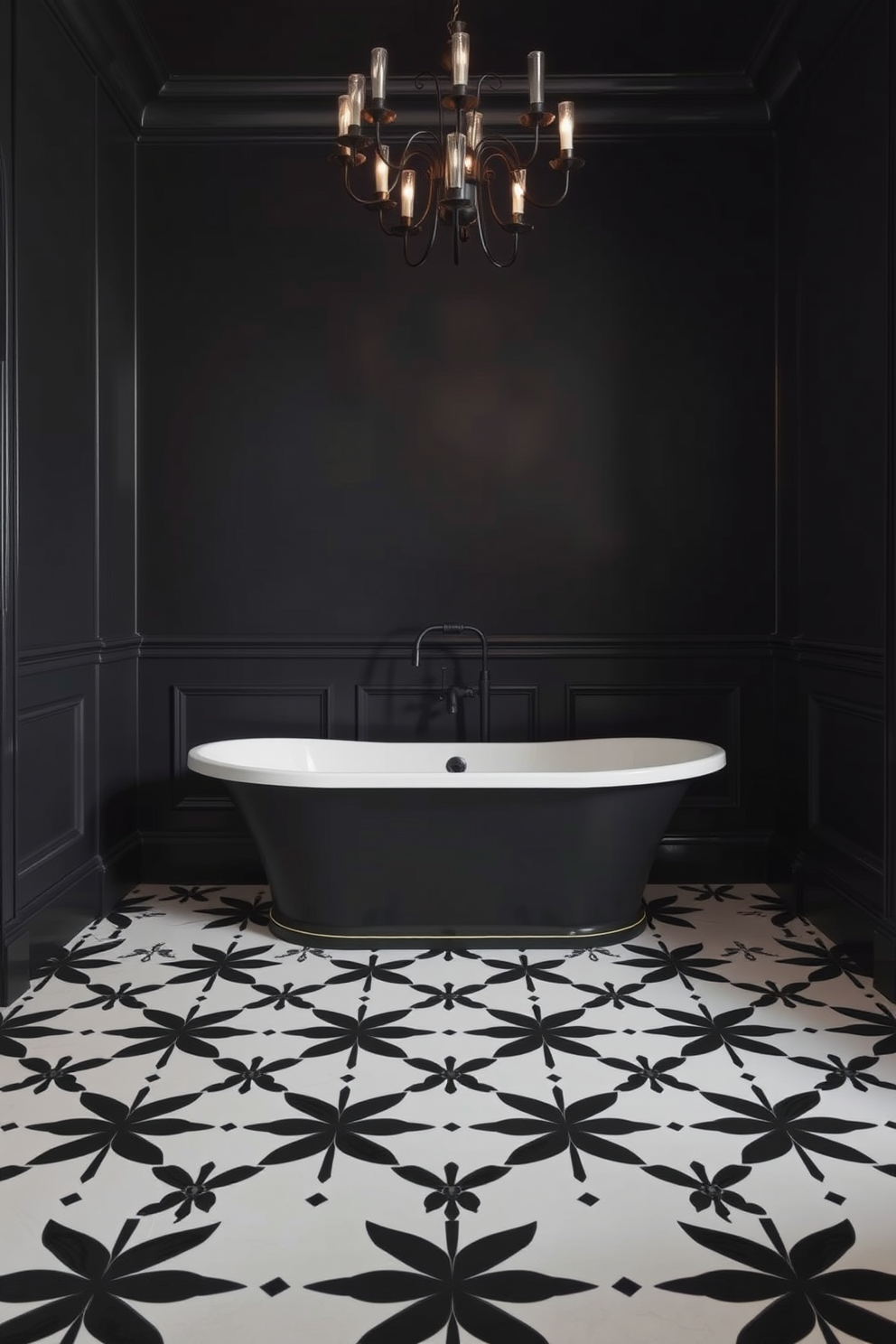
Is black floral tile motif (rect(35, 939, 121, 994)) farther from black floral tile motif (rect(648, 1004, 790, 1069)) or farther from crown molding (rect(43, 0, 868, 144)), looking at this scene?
crown molding (rect(43, 0, 868, 144))

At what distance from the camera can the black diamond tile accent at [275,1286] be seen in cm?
143

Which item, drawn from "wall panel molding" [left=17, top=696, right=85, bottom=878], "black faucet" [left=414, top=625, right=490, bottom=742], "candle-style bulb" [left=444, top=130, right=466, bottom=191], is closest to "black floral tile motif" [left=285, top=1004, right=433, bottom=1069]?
"wall panel molding" [left=17, top=696, right=85, bottom=878]

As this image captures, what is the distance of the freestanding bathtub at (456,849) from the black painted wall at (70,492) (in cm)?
47

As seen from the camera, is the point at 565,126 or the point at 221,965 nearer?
the point at 565,126

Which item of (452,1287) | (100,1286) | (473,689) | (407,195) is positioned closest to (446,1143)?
(452,1287)

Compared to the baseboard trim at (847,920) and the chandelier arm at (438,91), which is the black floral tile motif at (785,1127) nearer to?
the baseboard trim at (847,920)

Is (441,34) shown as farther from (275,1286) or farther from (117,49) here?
(275,1286)

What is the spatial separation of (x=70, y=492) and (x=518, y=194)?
163 centimetres

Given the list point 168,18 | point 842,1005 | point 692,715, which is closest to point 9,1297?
point 842,1005

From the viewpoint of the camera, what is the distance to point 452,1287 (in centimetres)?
144

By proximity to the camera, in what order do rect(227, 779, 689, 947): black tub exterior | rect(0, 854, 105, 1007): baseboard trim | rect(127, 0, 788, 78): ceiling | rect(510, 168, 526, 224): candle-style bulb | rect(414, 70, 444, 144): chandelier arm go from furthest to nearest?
rect(127, 0, 788, 78): ceiling, rect(227, 779, 689, 947): black tub exterior, rect(0, 854, 105, 1007): baseboard trim, rect(510, 168, 526, 224): candle-style bulb, rect(414, 70, 444, 144): chandelier arm

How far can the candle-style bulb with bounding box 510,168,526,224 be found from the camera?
2328 mm

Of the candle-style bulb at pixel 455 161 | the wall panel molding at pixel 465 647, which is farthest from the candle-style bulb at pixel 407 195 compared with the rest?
the wall panel molding at pixel 465 647

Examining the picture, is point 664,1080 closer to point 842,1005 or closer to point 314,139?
point 842,1005
